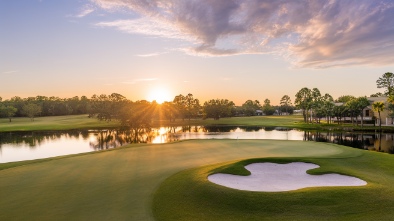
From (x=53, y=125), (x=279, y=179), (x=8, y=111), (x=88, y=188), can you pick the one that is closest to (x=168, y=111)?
(x=53, y=125)

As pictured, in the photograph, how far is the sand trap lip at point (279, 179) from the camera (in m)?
13.3

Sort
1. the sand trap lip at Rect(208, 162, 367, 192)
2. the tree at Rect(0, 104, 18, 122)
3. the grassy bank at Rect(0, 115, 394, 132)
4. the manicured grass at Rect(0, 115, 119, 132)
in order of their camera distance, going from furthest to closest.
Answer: the tree at Rect(0, 104, 18, 122) < the manicured grass at Rect(0, 115, 119, 132) < the grassy bank at Rect(0, 115, 394, 132) < the sand trap lip at Rect(208, 162, 367, 192)

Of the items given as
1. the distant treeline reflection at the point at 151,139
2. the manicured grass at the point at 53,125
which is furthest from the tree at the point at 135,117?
the distant treeline reflection at the point at 151,139

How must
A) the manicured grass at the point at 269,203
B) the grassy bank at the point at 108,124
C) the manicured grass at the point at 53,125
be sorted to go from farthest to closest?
1. the manicured grass at the point at 53,125
2. the grassy bank at the point at 108,124
3. the manicured grass at the point at 269,203

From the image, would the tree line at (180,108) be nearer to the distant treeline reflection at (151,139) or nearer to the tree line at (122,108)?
the tree line at (122,108)

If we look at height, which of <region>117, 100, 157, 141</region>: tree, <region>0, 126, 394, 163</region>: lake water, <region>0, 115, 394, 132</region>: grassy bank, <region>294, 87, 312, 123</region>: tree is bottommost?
<region>0, 126, 394, 163</region>: lake water

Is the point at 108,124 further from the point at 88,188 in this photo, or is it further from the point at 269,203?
the point at 269,203

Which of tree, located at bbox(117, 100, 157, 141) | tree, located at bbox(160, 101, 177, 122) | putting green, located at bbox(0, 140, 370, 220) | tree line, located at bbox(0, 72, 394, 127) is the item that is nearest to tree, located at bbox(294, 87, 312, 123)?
tree line, located at bbox(0, 72, 394, 127)

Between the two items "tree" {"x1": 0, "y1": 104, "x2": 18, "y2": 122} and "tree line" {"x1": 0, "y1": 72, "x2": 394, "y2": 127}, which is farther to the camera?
"tree" {"x1": 0, "y1": 104, "x2": 18, "y2": 122}

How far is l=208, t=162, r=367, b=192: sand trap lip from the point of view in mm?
13305

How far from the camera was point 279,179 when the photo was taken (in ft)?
48.1

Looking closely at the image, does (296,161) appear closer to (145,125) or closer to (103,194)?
(103,194)

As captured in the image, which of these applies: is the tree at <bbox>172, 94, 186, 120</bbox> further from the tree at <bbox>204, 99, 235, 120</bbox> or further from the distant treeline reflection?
the distant treeline reflection

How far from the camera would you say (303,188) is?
12594mm
